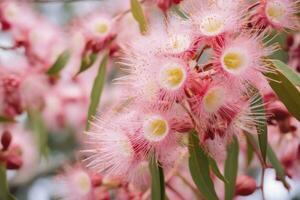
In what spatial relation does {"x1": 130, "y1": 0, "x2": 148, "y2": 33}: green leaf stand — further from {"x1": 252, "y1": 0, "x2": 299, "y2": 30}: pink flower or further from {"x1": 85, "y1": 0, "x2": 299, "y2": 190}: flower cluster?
{"x1": 252, "y1": 0, "x2": 299, "y2": 30}: pink flower

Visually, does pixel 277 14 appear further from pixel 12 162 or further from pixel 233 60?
pixel 12 162

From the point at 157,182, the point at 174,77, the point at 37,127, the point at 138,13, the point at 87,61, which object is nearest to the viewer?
the point at 174,77

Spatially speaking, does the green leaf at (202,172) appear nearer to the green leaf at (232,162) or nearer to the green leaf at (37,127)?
the green leaf at (232,162)

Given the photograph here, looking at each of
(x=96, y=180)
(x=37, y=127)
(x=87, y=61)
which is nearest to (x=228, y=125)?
(x=96, y=180)

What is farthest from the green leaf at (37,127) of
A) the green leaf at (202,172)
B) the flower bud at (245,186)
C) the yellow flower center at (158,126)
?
the yellow flower center at (158,126)

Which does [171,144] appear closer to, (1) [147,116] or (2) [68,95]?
(1) [147,116]

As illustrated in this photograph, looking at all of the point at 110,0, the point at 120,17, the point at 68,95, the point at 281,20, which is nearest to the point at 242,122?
the point at 281,20
